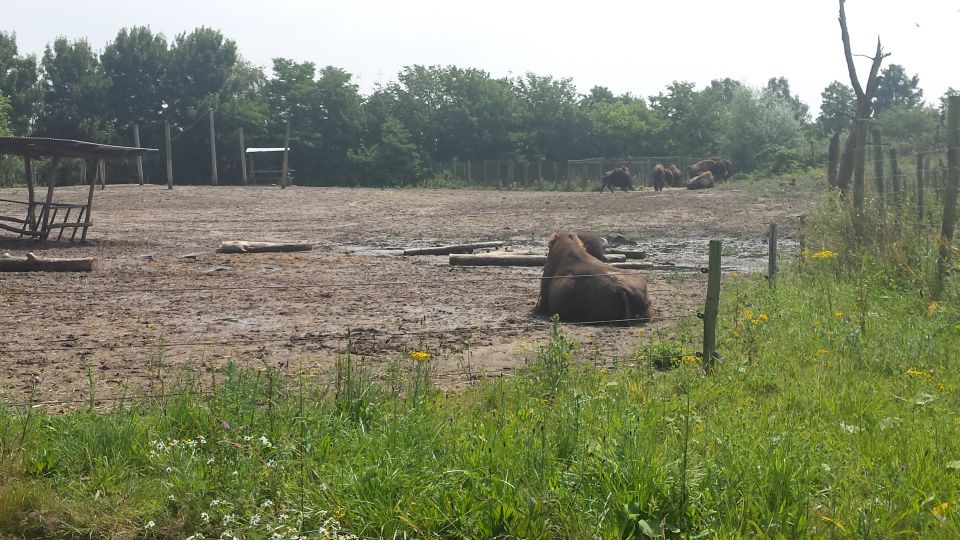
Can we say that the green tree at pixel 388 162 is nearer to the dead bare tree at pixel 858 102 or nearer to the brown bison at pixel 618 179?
the brown bison at pixel 618 179

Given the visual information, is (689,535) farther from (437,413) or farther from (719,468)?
(437,413)

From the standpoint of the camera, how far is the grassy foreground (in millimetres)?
4328

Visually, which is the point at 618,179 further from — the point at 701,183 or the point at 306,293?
the point at 306,293

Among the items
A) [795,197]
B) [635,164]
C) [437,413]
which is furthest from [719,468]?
[635,164]

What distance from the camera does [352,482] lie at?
4598 mm

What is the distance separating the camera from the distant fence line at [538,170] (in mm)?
52156

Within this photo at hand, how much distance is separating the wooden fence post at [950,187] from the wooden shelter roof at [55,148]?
15.1 m

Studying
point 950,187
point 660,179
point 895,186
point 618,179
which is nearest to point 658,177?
point 660,179

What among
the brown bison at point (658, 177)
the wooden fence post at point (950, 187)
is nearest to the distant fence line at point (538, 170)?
the brown bison at point (658, 177)

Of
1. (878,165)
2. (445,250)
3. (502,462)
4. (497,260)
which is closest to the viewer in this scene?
(502,462)

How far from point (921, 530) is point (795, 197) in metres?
28.3

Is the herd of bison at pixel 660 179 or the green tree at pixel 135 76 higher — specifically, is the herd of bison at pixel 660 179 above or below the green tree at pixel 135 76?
below

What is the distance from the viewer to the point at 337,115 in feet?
197

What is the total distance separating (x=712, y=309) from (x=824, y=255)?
433 centimetres
